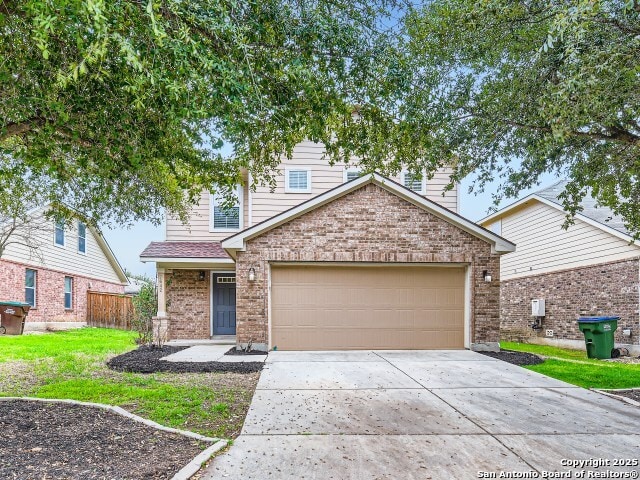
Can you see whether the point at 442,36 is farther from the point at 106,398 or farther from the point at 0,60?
the point at 106,398

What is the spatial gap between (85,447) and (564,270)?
15.0 meters

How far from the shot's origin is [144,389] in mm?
6770

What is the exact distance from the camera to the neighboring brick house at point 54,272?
16750 mm

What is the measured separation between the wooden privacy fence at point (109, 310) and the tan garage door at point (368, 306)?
41.2 ft

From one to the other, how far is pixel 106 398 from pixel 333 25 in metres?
5.57

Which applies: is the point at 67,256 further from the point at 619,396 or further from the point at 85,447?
the point at 619,396

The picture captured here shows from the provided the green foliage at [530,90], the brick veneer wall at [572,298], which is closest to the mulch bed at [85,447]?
the green foliage at [530,90]

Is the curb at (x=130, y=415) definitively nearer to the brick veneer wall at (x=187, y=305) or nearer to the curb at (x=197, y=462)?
the curb at (x=197, y=462)

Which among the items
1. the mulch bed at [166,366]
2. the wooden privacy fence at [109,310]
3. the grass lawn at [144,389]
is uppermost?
the grass lawn at [144,389]

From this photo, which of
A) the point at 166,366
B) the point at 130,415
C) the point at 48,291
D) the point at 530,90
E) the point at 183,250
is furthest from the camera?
the point at 48,291

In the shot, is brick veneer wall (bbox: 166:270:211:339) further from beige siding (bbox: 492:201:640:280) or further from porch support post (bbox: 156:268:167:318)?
beige siding (bbox: 492:201:640:280)

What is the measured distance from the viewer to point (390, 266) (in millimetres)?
11555

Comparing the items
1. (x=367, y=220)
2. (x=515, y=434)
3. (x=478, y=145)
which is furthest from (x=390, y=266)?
(x=515, y=434)

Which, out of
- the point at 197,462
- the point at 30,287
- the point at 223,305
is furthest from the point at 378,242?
the point at 30,287
